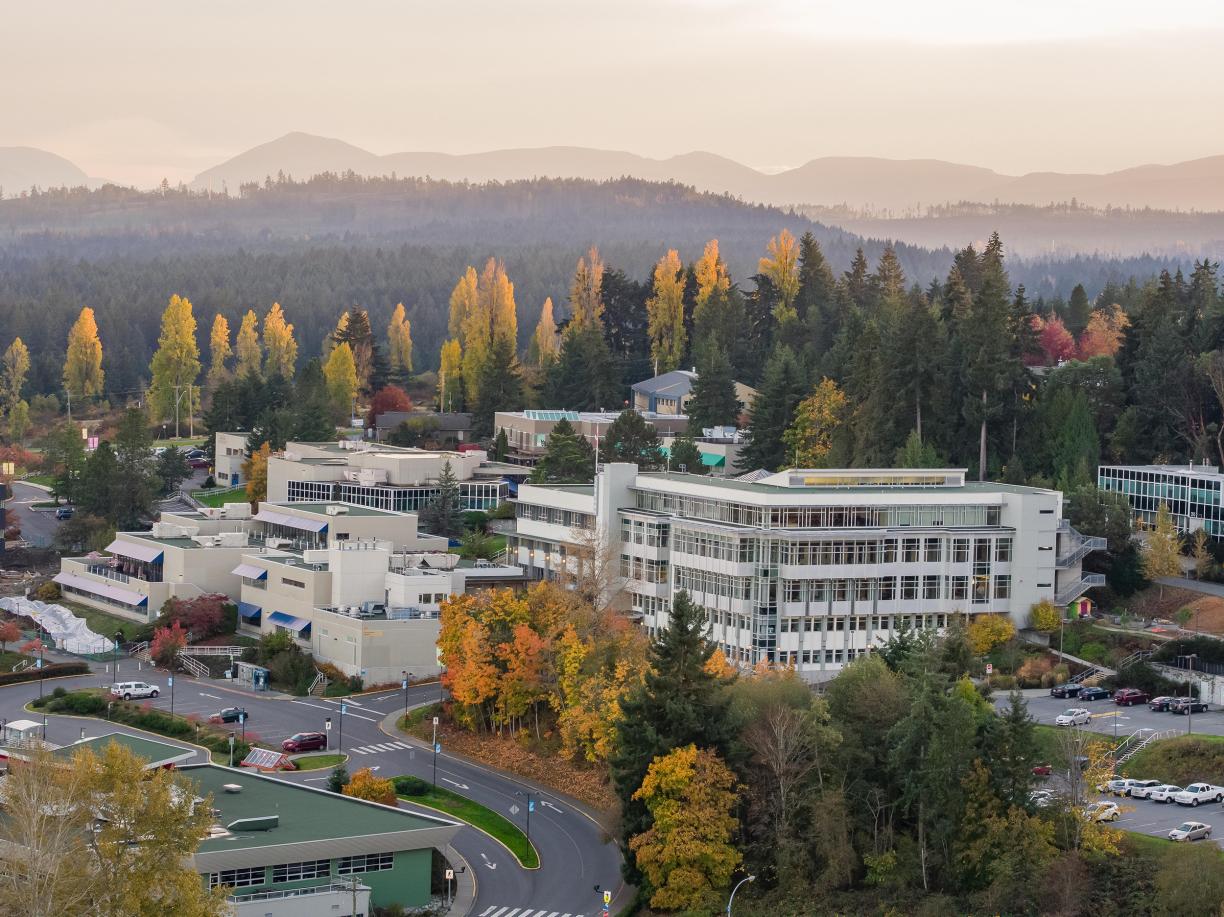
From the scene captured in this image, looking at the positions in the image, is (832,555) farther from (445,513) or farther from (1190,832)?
(445,513)

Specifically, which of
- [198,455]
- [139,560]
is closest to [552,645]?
[139,560]

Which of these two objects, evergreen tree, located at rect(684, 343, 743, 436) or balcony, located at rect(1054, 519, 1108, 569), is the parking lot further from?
evergreen tree, located at rect(684, 343, 743, 436)

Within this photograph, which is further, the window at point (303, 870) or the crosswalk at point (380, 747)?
the crosswalk at point (380, 747)

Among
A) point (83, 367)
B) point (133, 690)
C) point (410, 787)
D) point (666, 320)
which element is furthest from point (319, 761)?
point (83, 367)

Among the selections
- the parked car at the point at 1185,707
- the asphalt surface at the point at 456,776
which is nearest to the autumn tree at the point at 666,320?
the asphalt surface at the point at 456,776

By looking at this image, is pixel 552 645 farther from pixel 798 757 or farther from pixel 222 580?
pixel 222 580

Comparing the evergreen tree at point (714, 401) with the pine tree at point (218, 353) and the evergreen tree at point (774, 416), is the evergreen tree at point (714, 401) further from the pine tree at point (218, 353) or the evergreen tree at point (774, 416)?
the pine tree at point (218, 353)
